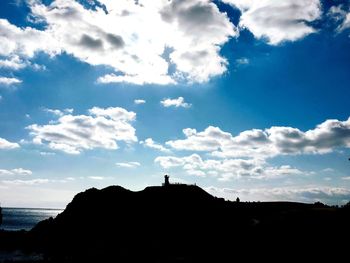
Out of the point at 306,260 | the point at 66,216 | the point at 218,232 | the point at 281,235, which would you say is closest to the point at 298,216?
the point at 281,235

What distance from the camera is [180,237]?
41.9 metres

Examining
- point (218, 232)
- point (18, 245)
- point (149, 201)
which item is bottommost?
point (18, 245)

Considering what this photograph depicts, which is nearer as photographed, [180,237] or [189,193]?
[180,237]

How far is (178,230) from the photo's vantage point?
43312 mm

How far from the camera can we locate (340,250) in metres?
22.0

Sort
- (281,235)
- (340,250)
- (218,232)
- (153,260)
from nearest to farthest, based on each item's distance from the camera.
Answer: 1. (340,250)
2. (281,235)
3. (153,260)
4. (218,232)

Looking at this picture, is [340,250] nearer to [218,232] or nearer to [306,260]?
[306,260]

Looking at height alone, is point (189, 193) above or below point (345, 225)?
above

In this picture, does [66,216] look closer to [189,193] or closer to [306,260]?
[189,193]

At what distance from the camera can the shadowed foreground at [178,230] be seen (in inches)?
976

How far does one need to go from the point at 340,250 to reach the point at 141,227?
28357 millimetres

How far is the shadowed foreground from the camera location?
976 inches

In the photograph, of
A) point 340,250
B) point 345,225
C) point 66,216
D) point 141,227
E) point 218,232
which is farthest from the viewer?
point 66,216

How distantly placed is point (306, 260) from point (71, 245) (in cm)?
3534
